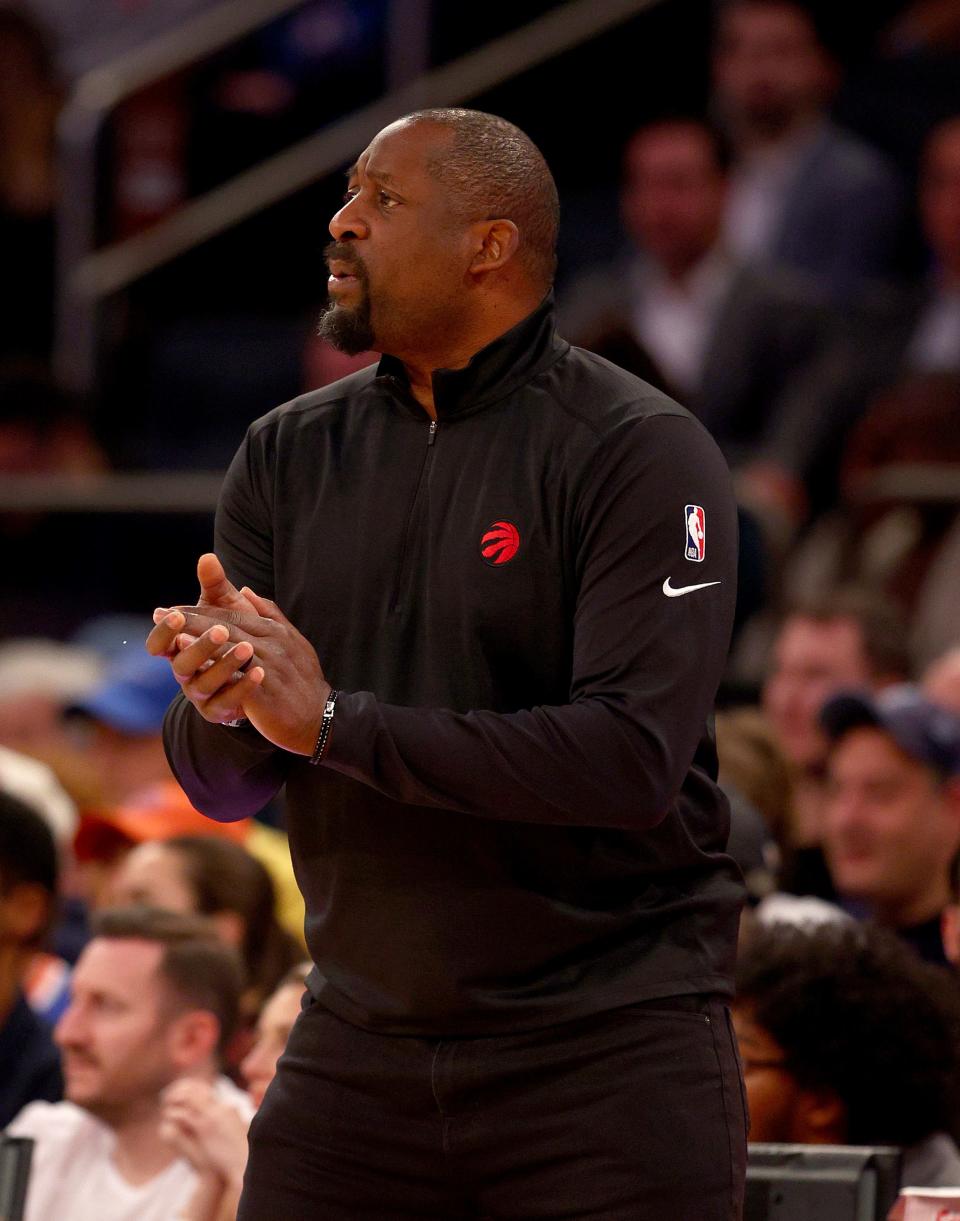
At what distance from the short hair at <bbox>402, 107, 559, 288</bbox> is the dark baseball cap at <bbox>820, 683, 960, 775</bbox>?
8.36 ft

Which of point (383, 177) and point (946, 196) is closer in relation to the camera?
point (383, 177)

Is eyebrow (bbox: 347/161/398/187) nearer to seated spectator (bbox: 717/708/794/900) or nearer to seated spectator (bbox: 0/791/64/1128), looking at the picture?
seated spectator (bbox: 717/708/794/900)

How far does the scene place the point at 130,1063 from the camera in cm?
407

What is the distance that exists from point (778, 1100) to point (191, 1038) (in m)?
1.15

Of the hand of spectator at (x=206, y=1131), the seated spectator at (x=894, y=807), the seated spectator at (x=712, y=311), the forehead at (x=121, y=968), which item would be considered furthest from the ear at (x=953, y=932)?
the seated spectator at (x=712, y=311)

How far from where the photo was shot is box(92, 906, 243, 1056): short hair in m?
4.18

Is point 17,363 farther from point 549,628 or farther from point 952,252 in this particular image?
point 549,628

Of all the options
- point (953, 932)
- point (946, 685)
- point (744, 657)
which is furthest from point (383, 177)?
point (744, 657)

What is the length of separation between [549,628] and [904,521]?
4425 millimetres

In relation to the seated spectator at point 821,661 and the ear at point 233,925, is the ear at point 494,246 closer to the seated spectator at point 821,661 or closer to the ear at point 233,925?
the ear at point 233,925

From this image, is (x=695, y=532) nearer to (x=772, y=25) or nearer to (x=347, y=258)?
(x=347, y=258)

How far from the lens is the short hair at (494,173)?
2.45 m

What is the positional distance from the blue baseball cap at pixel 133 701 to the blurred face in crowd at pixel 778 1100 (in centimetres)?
304

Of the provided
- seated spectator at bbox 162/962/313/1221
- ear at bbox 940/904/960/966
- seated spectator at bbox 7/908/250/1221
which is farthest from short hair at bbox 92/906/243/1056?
ear at bbox 940/904/960/966
